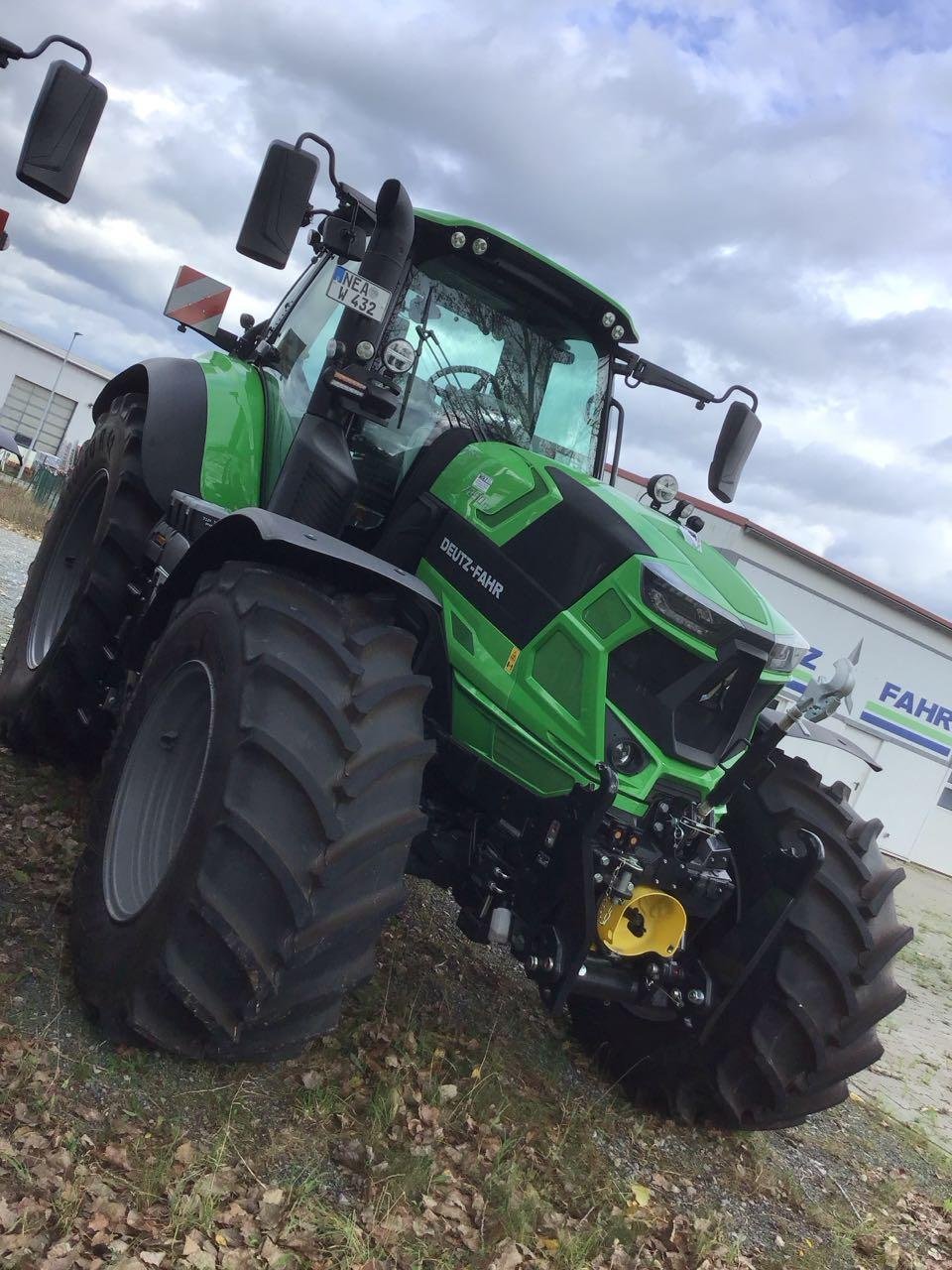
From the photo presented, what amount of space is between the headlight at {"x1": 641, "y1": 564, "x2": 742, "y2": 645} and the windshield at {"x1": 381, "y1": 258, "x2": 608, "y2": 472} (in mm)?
1157

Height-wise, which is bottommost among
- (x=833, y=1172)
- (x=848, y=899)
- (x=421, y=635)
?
(x=833, y=1172)

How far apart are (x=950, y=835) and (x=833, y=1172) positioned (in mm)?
20153

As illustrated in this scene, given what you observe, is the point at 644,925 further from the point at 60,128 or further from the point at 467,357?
the point at 60,128

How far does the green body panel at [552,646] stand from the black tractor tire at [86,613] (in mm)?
1531

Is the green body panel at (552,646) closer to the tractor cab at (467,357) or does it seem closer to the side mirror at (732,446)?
the tractor cab at (467,357)

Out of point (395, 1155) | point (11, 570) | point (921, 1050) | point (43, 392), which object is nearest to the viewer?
point (395, 1155)

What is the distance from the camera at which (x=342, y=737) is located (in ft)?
9.73

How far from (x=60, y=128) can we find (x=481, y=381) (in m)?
1.71

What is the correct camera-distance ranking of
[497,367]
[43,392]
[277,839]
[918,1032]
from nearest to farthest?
[277,839]
[497,367]
[918,1032]
[43,392]

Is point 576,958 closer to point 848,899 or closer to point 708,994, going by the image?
point 708,994

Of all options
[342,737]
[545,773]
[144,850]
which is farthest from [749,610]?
[144,850]

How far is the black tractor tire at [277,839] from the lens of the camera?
291cm

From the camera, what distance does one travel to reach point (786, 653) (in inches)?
147

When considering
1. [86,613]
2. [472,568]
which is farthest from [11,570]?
[472,568]
